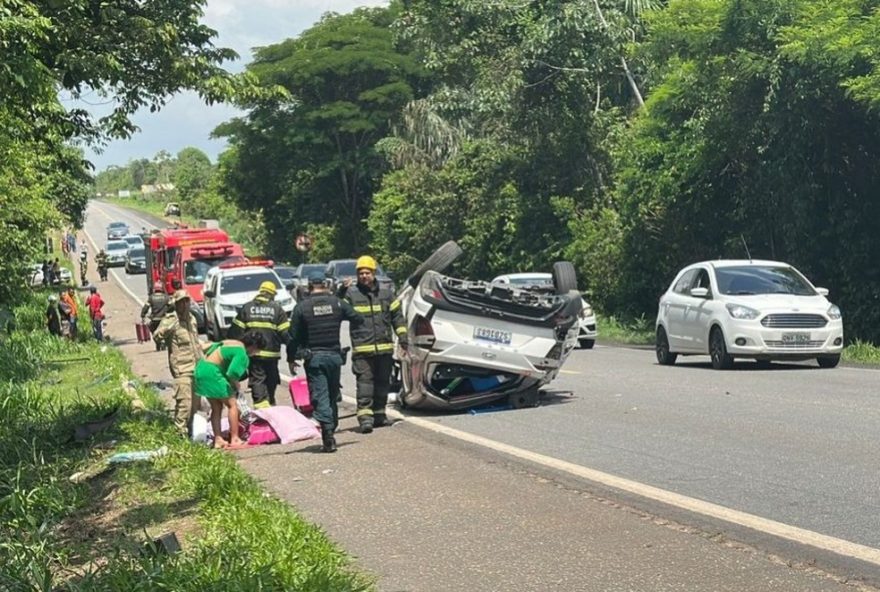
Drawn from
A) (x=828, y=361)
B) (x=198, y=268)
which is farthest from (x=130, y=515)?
(x=198, y=268)

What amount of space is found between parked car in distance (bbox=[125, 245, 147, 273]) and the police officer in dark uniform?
5798cm

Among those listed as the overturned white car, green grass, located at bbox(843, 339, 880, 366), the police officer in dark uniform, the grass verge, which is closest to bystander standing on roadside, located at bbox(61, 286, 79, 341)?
the grass verge

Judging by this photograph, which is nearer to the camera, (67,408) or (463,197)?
(67,408)

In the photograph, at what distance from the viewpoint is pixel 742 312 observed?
17922 millimetres

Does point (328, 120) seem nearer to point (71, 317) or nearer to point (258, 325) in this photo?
point (71, 317)

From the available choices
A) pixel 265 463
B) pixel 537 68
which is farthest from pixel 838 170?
pixel 265 463

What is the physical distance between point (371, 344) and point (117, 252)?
67.8 m

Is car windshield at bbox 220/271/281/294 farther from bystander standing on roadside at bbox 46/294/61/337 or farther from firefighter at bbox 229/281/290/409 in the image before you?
firefighter at bbox 229/281/290/409

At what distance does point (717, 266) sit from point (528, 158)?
2066cm

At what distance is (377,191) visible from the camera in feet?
196

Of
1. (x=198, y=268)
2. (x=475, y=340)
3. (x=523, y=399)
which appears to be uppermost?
(x=198, y=268)

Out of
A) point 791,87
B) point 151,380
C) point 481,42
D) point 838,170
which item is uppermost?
point 481,42

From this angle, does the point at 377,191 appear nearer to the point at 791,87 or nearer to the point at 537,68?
the point at 537,68

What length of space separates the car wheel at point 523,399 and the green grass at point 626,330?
1369 centimetres
